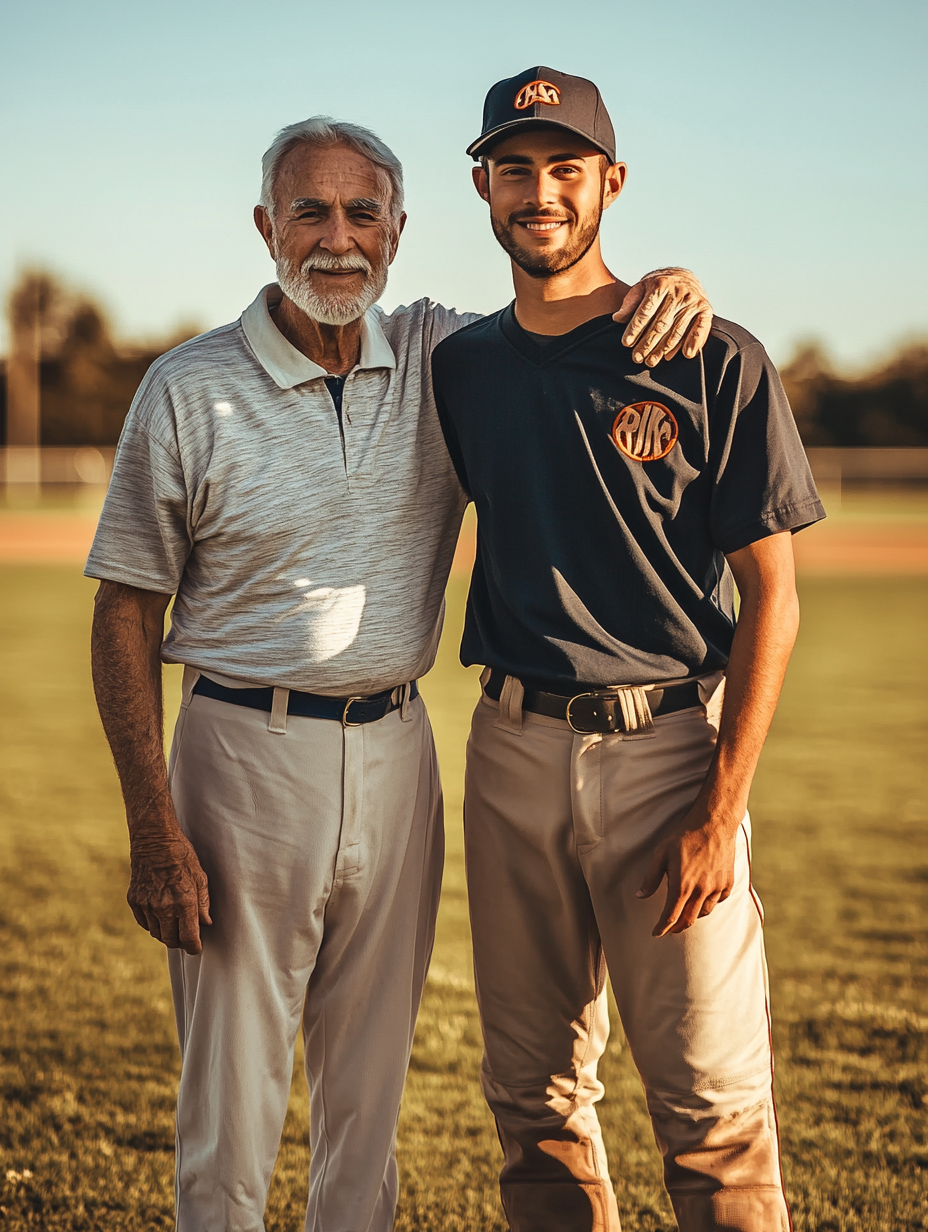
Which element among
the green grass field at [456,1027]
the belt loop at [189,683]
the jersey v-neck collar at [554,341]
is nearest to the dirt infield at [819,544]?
the green grass field at [456,1027]

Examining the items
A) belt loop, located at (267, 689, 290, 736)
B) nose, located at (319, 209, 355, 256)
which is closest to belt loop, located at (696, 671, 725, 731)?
belt loop, located at (267, 689, 290, 736)

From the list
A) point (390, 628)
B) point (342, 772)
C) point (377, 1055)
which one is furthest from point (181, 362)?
point (377, 1055)

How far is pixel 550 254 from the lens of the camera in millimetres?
2420

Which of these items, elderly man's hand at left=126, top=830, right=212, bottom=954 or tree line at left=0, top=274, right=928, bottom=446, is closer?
elderly man's hand at left=126, top=830, right=212, bottom=954

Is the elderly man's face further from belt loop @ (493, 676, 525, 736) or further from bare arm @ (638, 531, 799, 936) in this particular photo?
bare arm @ (638, 531, 799, 936)

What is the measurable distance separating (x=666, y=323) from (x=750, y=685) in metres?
0.72

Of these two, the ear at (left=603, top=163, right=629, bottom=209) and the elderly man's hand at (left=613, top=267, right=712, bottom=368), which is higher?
the ear at (left=603, top=163, right=629, bottom=209)

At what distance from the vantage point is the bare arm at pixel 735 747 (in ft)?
7.55

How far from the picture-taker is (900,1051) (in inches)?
163

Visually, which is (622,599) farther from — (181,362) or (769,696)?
(181,362)

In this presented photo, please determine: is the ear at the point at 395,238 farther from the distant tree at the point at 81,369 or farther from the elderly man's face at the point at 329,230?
the distant tree at the point at 81,369

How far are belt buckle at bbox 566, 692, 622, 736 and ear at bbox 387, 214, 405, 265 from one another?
1037 mm

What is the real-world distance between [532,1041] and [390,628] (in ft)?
3.11

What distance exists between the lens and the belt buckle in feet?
7.99
